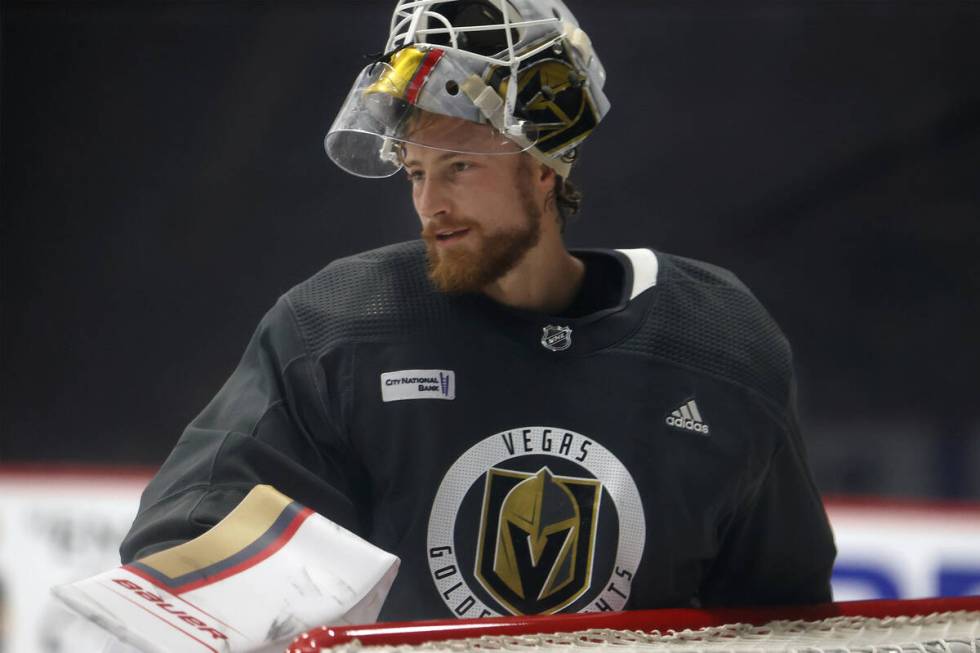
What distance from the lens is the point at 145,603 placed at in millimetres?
1100

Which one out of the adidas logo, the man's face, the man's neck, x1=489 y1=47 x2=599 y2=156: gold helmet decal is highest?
x1=489 y1=47 x2=599 y2=156: gold helmet decal

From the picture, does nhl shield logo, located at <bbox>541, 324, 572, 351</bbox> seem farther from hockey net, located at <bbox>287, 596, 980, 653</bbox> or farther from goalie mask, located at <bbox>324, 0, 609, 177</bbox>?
hockey net, located at <bbox>287, 596, 980, 653</bbox>

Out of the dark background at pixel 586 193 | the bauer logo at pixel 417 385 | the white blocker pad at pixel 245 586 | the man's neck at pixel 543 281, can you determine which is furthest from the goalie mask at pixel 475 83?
the dark background at pixel 586 193

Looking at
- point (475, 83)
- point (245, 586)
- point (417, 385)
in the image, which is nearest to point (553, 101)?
point (475, 83)

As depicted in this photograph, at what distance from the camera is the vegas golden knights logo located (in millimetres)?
1563

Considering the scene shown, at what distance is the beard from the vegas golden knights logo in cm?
23

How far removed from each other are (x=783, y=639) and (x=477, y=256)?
592 millimetres

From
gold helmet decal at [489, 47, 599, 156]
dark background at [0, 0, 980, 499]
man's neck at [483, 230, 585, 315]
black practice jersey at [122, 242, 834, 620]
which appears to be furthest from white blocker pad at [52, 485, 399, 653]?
dark background at [0, 0, 980, 499]

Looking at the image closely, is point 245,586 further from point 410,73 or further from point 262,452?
point 410,73

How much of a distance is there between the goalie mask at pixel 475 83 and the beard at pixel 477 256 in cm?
9

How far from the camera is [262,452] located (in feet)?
4.81

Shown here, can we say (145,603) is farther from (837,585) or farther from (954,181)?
(954,181)

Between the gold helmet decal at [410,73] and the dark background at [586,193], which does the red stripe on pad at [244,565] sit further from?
the dark background at [586,193]

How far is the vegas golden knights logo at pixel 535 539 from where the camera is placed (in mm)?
1563
